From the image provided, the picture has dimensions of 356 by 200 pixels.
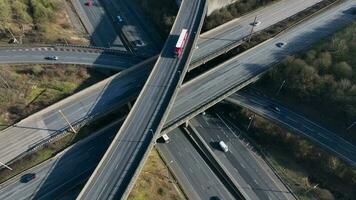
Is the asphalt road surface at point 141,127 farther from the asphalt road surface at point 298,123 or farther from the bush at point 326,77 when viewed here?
the bush at point 326,77

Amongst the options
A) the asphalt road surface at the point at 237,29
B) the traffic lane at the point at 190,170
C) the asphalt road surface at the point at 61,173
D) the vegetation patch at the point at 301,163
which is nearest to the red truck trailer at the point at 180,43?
the asphalt road surface at the point at 237,29

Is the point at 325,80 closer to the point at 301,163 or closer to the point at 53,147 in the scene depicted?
the point at 301,163

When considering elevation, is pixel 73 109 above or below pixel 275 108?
above

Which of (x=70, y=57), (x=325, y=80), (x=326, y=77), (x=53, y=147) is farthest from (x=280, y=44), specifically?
(x=53, y=147)

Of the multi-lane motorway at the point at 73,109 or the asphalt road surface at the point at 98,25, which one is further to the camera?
the asphalt road surface at the point at 98,25

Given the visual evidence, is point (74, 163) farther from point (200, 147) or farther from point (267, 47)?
point (267, 47)

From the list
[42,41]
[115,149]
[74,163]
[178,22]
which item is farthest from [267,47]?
[42,41]

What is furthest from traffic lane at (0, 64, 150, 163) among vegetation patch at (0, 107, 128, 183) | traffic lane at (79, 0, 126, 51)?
traffic lane at (79, 0, 126, 51)
